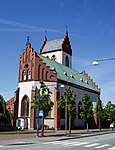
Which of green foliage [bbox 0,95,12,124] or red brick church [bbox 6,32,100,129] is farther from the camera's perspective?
red brick church [bbox 6,32,100,129]

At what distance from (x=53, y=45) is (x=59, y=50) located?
4.36 m

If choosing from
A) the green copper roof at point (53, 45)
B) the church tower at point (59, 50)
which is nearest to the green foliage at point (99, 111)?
the church tower at point (59, 50)

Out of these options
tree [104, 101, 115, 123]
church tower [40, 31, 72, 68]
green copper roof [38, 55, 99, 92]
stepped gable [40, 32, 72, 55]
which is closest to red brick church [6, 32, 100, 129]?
green copper roof [38, 55, 99, 92]

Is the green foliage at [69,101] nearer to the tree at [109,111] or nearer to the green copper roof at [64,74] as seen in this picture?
the green copper roof at [64,74]

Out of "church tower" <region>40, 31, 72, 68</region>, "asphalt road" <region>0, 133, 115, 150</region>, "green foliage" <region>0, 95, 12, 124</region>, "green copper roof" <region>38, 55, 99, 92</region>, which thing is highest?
"church tower" <region>40, 31, 72, 68</region>

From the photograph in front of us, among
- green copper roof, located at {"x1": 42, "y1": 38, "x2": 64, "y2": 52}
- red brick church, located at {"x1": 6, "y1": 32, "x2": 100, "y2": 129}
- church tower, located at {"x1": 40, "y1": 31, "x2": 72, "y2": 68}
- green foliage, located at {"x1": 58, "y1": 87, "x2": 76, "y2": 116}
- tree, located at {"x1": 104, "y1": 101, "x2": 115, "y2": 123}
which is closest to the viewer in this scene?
green foliage, located at {"x1": 58, "y1": 87, "x2": 76, "y2": 116}

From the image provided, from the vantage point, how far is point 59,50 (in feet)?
262

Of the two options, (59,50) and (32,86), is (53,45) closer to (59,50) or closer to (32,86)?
(59,50)

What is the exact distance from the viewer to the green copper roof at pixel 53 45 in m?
81.2

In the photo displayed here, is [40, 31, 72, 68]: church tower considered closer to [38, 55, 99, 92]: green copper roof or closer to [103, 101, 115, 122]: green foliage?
[38, 55, 99, 92]: green copper roof

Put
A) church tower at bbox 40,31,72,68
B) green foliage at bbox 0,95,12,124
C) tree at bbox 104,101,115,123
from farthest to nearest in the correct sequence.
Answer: church tower at bbox 40,31,72,68
tree at bbox 104,101,115,123
green foliage at bbox 0,95,12,124

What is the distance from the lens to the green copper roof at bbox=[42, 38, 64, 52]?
8120 cm

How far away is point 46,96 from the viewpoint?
115ft

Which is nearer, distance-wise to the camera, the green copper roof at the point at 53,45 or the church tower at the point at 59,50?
the church tower at the point at 59,50
